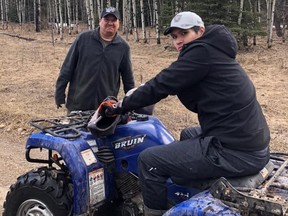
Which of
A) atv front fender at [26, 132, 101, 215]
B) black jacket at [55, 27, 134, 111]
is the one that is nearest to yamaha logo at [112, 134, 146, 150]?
atv front fender at [26, 132, 101, 215]

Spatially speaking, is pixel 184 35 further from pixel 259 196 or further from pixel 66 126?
pixel 66 126

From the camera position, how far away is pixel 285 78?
14125 millimetres

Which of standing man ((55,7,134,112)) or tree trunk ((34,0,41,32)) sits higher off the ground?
tree trunk ((34,0,41,32))

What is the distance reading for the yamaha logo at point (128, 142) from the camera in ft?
12.6

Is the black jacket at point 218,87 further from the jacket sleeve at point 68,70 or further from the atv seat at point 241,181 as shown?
the jacket sleeve at point 68,70

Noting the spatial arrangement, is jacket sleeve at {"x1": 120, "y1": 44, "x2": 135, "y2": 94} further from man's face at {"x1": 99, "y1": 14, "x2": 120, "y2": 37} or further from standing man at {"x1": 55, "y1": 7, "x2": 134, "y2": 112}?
man's face at {"x1": 99, "y1": 14, "x2": 120, "y2": 37}

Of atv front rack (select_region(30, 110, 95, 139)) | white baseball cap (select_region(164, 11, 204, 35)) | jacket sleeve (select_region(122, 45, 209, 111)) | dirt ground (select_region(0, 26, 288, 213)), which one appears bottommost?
dirt ground (select_region(0, 26, 288, 213))

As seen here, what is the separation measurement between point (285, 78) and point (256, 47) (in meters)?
8.00

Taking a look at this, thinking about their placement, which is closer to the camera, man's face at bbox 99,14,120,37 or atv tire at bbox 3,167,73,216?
atv tire at bbox 3,167,73,216

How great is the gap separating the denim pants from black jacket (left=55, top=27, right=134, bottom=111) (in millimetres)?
2196

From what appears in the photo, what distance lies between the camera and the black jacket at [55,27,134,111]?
215 inches

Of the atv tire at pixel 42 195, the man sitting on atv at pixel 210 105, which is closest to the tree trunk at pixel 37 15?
the atv tire at pixel 42 195

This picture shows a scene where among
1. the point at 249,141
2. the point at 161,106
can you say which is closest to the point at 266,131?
the point at 249,141

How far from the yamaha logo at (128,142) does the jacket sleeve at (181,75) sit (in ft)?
1.79
